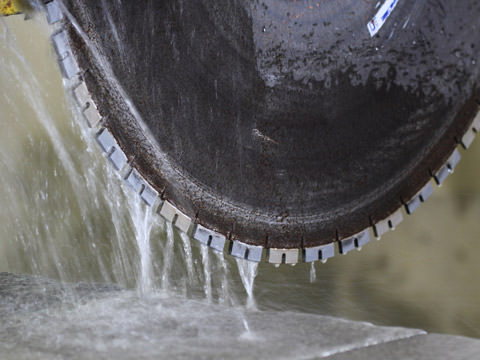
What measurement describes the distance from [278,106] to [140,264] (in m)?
1.03

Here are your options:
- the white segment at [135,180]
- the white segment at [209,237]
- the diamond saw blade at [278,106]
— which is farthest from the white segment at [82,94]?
the white segment at [209,237]

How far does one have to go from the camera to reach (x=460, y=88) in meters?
1.25

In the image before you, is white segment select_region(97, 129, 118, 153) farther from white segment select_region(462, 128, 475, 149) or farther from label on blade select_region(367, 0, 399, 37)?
white segment select_region(462, 128, 475, 149)

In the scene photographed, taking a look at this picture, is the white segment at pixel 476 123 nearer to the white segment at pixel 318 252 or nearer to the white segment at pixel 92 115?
the white segment at pixel 318 252

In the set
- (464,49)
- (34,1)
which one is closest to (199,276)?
(464,49)

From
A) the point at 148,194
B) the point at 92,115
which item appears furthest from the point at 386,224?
the point at 92,115

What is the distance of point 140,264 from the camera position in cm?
199

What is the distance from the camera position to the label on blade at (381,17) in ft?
3.94

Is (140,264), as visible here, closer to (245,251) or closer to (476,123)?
(245,251)

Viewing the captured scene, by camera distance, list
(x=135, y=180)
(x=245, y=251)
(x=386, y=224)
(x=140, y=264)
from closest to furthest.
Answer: (x=135, y=180) < (x=245, y=251) < (x=386, y=224) < (x=140, y=264)

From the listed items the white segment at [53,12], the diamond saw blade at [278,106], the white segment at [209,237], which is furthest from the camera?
the white segment at [209,237]

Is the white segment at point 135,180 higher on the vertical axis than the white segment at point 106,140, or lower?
lower

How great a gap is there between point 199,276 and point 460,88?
996 millimetres

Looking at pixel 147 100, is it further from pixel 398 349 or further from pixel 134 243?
pixel 134 243
